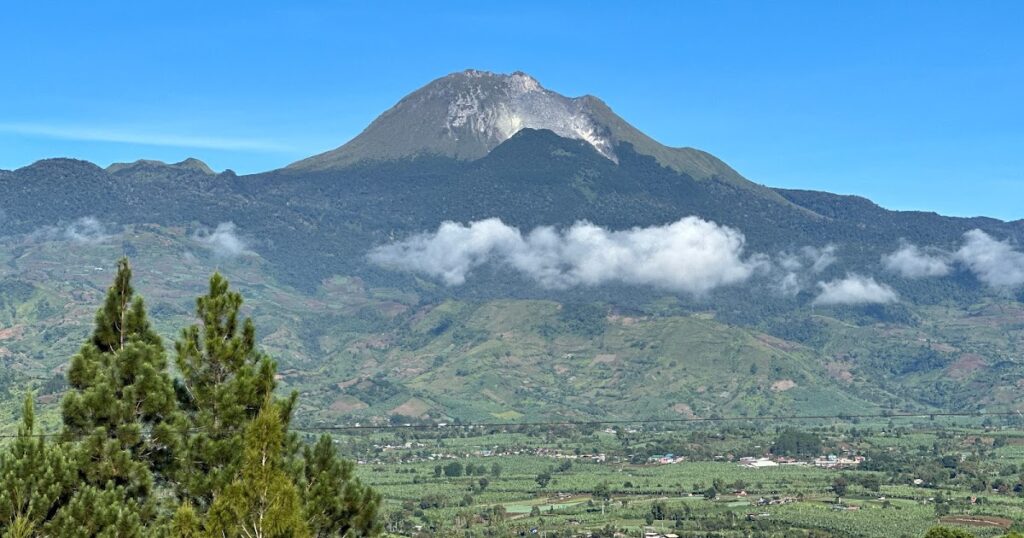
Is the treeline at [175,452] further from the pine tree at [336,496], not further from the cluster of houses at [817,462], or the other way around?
the cluster of houses at [817,462]

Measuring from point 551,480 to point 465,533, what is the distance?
51988mm

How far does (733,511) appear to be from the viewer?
141 m


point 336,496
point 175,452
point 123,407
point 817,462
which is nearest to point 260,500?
point 175,452

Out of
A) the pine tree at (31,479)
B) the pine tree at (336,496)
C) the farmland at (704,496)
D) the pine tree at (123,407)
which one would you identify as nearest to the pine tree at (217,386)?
the pine tree at (123,407)

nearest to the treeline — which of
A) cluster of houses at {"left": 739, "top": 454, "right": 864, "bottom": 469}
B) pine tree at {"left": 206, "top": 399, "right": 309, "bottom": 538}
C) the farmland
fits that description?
pine tree at {"left": 206, "top": 399, "right": 309, "bottom": 538}

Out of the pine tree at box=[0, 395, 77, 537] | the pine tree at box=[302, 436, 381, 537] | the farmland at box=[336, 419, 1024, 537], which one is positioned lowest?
the farmland at box=[336, 419, 1024, 537]

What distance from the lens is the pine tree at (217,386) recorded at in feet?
114

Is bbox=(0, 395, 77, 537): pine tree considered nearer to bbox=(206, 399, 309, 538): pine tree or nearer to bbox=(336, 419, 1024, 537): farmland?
bbox=(206, 399, 309, 538): pine tree

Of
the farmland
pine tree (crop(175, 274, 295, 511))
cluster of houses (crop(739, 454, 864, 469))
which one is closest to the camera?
pine tree (crop(175, 274, 295, 511))

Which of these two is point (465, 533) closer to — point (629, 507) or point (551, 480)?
point (629, 507)

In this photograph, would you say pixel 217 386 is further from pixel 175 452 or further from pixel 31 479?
pixel 31 479

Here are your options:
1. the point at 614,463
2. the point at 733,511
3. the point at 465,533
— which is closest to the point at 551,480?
the point at 614,463

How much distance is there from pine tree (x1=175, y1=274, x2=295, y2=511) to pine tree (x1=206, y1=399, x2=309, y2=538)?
3.78m

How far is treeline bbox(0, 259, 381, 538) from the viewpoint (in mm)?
30234
